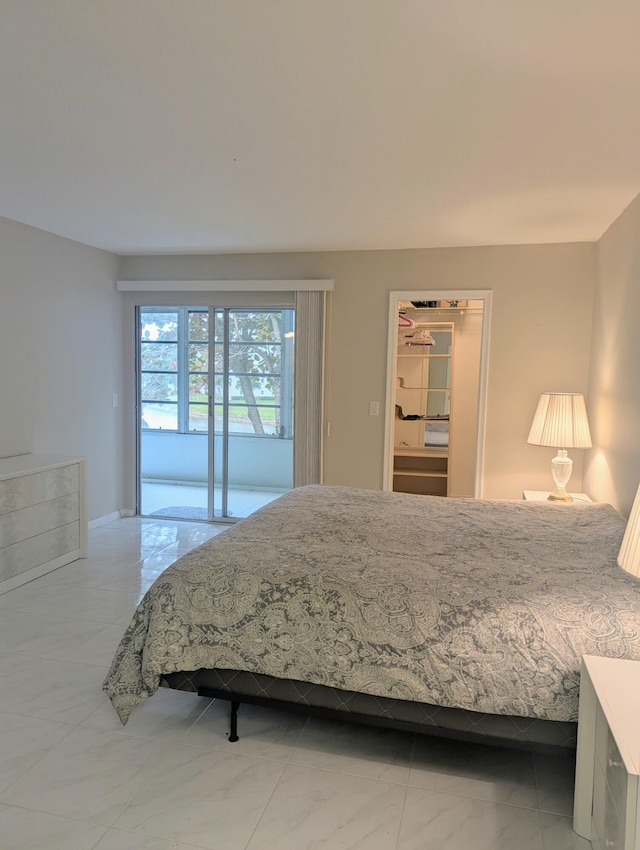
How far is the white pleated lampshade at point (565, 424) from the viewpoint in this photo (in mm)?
3717

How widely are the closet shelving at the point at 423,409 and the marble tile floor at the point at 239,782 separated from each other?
403cm

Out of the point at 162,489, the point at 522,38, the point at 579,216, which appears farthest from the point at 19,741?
the point at 162,489

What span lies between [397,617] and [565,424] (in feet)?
7.62

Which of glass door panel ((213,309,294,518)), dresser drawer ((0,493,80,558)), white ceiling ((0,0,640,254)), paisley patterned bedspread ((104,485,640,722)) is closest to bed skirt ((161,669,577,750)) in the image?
paisley patterned bedspread ((104,485,640,722))

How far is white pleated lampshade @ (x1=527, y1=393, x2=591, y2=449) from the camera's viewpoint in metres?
3.72

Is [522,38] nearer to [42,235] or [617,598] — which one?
[617,598]

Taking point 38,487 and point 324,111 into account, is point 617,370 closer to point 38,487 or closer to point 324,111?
point 324,111

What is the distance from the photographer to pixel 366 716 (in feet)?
6.58

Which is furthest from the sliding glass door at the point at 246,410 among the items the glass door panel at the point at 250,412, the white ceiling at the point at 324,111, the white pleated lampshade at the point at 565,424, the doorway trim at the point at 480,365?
the white pleated lampshade at the point at 565,424

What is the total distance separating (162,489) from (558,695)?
551 centimetres

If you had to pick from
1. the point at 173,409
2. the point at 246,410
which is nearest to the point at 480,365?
the point at 246,410

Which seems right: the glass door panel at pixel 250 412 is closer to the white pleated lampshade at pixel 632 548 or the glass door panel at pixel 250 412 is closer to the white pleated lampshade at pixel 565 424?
the white pleated lampshade at pixel 565 424

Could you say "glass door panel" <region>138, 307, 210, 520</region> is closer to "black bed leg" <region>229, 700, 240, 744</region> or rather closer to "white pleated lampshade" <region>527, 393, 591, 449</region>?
"white pleated lampshade" <region>527, 393, 591, 449</region>

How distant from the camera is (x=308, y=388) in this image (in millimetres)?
4766
